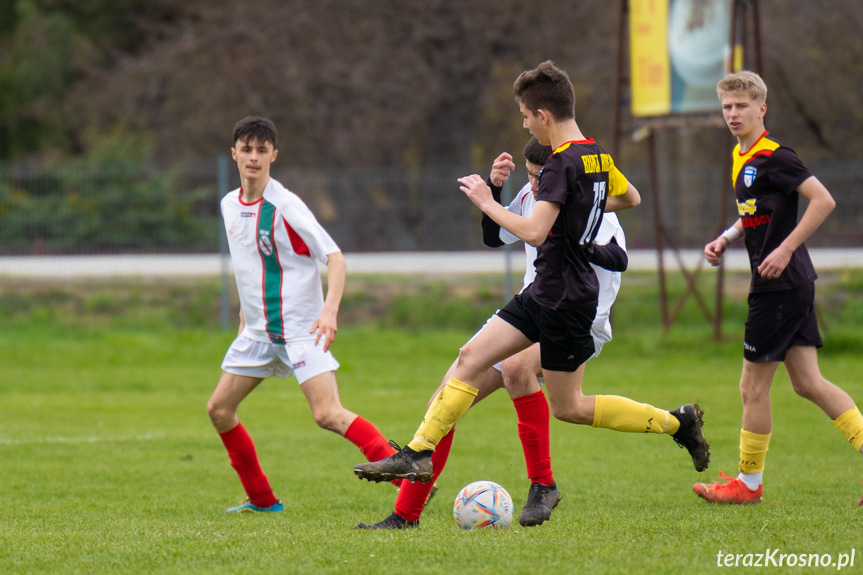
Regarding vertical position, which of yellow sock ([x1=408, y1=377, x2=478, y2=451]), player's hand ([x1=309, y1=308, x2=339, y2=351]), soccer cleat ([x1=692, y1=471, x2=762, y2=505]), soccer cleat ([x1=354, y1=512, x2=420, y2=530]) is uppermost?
player's hand ([x1=309, y1=308, x2=339, y2=351])

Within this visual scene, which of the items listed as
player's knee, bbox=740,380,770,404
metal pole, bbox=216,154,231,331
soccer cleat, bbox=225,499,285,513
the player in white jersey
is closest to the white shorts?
the player in white jersey

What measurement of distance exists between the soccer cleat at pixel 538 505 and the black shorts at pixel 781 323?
1293 millimetres

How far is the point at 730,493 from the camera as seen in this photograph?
558 cm

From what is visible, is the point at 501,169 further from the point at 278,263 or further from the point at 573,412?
the point at 278,263

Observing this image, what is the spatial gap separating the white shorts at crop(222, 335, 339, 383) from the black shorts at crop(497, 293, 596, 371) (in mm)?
1204

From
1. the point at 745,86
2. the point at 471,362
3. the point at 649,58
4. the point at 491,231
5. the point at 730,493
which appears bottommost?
the point at 730,493

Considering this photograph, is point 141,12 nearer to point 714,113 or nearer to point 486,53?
point 486,53

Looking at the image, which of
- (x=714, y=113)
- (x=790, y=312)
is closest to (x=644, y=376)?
(x=714, y=113)

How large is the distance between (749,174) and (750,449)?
1500 millimetres

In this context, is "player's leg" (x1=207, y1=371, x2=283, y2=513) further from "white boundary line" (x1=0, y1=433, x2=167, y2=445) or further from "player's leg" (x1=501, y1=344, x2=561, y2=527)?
"white boundary line" (x1=0, y1=433, x2=167, y2=445)

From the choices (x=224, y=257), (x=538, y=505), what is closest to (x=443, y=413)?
(x=538, y=505)

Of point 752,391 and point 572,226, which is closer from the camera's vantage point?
point 572,226

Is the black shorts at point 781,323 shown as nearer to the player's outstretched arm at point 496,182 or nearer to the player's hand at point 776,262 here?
the player's hand at point 776,262

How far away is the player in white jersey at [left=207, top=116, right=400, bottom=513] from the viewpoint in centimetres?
560
